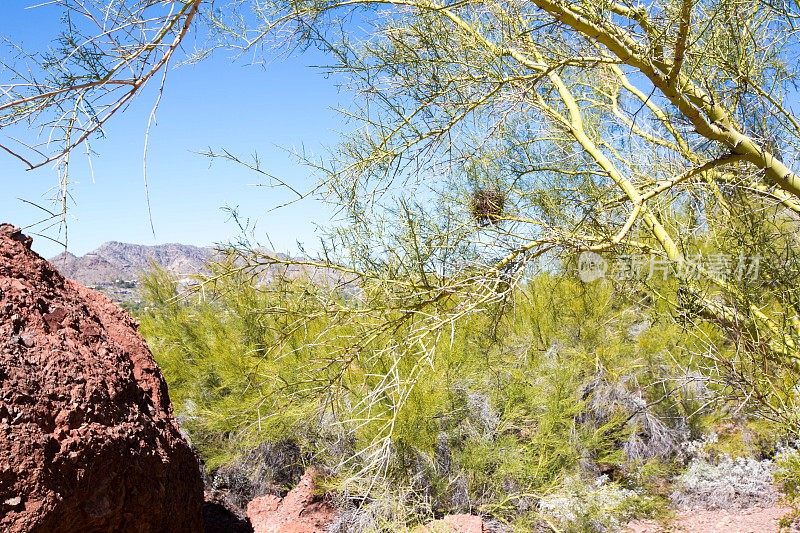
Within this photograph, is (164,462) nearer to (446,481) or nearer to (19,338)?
(19,338)

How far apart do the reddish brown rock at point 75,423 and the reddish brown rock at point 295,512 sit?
2352mm

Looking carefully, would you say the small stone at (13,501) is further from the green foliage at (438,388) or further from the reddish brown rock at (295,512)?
the reddish brown rock at (295,512)

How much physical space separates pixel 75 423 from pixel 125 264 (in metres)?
36.1

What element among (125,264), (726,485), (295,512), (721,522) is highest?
(125,264)

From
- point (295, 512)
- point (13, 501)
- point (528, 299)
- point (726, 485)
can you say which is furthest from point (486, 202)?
point (726, 485)

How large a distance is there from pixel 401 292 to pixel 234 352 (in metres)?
3.71

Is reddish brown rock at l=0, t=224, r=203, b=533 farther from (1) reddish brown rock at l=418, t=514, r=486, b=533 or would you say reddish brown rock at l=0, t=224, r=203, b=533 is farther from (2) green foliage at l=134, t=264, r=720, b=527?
(1) reddish brown rock at l=418, t=514, r=486, b=533

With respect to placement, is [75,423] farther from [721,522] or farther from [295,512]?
[721,522]

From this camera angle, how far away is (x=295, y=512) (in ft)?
18.1

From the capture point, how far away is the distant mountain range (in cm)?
476

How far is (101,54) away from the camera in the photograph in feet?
6.62

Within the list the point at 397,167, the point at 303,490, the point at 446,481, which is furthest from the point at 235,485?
the point at 397,167

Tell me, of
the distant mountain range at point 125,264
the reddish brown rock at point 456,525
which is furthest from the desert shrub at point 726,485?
the distant mountain range at point 125,264

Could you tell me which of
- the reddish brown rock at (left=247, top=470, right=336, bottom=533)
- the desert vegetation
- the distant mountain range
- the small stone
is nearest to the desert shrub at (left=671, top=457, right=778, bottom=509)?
the desert vegetation
